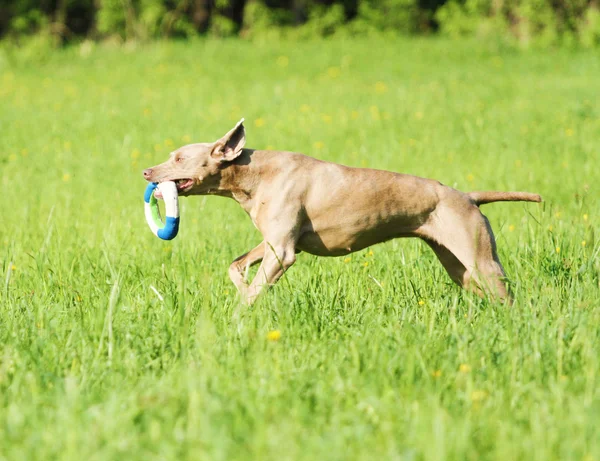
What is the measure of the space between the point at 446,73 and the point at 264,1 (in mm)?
11593

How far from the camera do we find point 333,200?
465cm

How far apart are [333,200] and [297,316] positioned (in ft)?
2.83

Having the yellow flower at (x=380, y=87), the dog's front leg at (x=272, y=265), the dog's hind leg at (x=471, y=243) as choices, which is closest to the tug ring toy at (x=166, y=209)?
the dog's front leg at (x=272, y=265)

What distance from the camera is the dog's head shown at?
4.64m

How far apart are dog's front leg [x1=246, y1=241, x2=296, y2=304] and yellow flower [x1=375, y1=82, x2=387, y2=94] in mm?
8643

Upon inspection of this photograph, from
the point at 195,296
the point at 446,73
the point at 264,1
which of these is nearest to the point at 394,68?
the point at 446,73

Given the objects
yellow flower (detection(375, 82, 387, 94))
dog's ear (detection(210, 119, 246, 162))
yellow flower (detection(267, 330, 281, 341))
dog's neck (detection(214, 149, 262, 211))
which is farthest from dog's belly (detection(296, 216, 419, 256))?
yellow flower (detection(375, 82, 387, 94))

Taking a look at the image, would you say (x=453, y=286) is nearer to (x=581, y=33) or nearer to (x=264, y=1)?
(x=581, y=33)

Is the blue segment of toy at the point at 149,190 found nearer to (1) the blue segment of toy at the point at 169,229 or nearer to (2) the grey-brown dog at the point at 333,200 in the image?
(2) the grey-brown dog at the point at 333,200

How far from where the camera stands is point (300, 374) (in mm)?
3324

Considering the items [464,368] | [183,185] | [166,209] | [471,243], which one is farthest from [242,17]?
[464,368]

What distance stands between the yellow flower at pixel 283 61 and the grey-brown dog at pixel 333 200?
39.6 ft

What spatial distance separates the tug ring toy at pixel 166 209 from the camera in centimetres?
457

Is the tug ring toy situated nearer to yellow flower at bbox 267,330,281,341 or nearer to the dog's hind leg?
yellow flower at bbox 267,330,281,341
